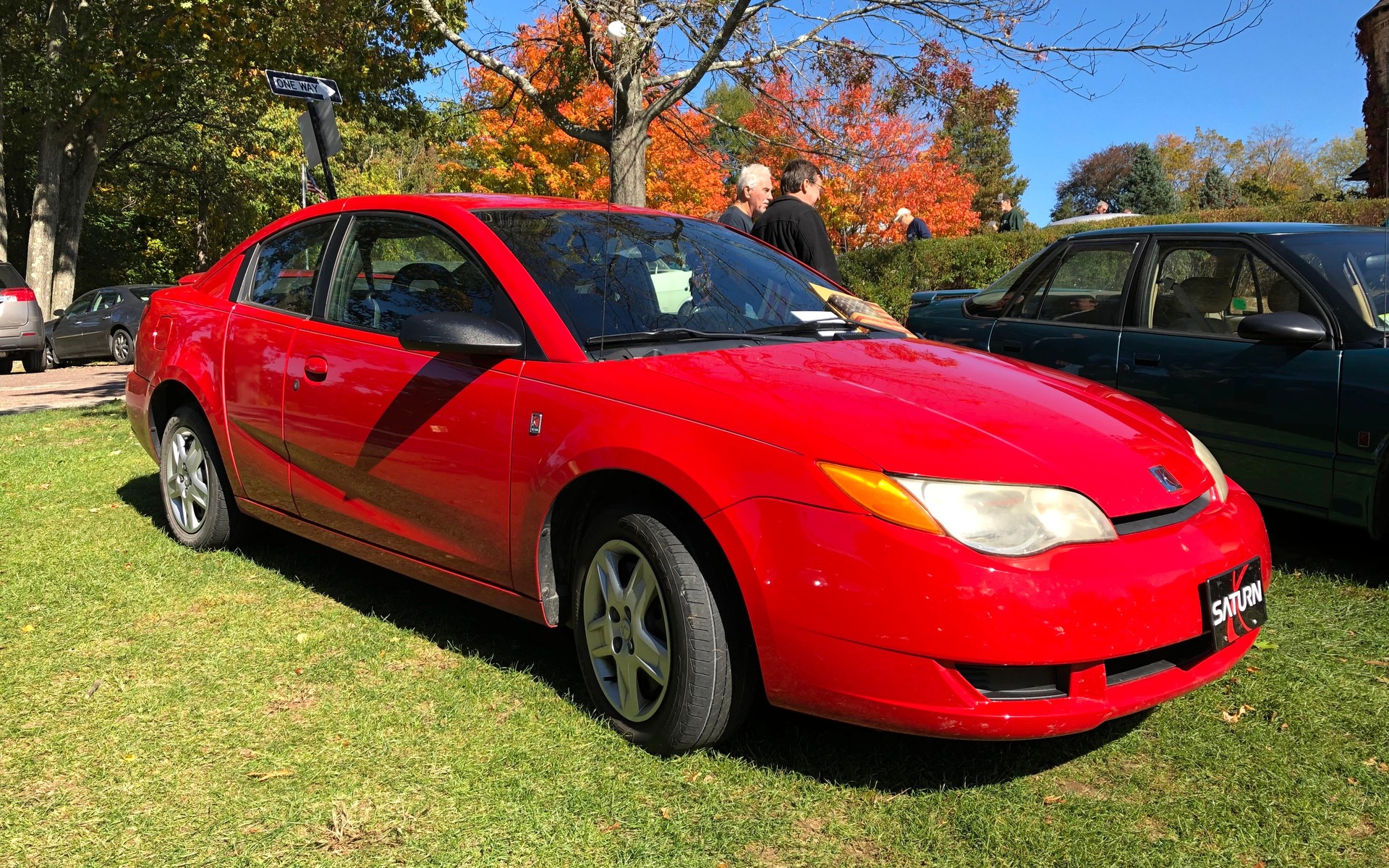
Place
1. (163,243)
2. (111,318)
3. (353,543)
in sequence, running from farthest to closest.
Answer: (163,243)
(111,318)
(353,543)

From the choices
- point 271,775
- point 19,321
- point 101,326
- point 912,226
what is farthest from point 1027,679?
point 101,326

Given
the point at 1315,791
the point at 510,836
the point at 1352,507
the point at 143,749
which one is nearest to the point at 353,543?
the point at 143,749

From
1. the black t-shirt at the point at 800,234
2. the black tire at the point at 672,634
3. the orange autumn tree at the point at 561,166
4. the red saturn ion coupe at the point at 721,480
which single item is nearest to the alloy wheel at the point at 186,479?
the red saturn ion coupe at the point at 721,480

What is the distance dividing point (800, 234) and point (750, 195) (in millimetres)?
840

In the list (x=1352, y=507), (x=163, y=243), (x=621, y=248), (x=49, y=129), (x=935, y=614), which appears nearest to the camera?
(x=935, y=614)

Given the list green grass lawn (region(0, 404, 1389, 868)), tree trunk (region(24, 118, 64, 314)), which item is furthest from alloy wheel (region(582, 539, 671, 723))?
tree trunk (region(24, 118, 64, 314))

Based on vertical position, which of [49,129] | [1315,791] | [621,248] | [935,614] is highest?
[49,129]

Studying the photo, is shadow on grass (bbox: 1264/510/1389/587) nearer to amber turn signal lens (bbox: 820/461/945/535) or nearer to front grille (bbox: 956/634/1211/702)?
front grille (bbox: 956/634/1211/702)

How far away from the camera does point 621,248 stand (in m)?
3.78

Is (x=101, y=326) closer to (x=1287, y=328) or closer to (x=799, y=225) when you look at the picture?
(x=799, y=225)

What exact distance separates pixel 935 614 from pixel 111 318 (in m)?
20.0

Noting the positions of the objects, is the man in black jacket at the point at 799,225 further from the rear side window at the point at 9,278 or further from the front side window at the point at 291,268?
the rear side window at the point at 9,278

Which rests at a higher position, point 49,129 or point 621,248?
point 49,129

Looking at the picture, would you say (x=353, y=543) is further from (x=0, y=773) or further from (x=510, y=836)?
(x=510, y=836)
